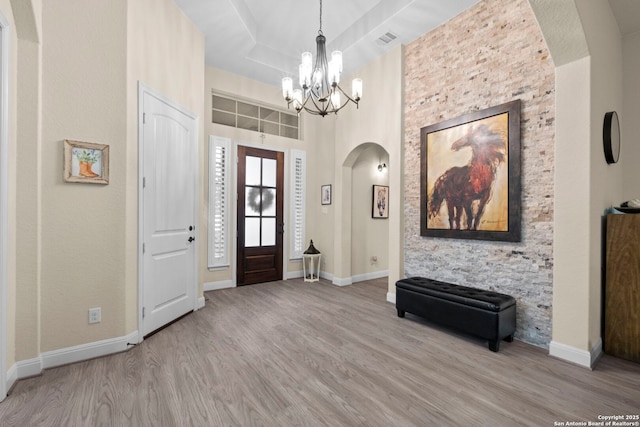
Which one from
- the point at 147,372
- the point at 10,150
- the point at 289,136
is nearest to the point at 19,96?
the point at 10,150

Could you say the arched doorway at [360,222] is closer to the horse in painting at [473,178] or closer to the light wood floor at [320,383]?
the horse in painting at [473,178]

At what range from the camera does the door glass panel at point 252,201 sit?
525cm

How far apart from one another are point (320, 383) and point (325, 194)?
393cm

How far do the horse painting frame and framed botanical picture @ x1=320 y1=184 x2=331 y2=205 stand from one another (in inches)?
81.7

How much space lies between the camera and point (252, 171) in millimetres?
5309

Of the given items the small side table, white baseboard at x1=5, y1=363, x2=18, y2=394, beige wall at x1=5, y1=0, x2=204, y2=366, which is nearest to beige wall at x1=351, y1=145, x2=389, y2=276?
the small side table

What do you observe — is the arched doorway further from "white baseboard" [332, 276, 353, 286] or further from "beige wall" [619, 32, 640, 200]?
"beige wall" [619, 32, 640, 200]

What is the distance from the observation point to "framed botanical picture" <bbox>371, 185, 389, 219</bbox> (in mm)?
5926

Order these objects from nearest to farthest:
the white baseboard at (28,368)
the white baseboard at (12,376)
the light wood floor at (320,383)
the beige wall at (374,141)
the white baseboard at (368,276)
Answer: the light wood floor at (320,383), the white baseboard at (12,376), the white baseboard at (28,368), the beige wall at (374,141), the white baseboard at (368,276)

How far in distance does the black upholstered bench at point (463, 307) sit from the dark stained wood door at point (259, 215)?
266 centimetres

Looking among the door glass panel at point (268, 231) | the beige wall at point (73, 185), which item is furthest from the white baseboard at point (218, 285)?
the beige wall at point (73, 185)

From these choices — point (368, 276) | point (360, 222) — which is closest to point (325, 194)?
point (360, 222)

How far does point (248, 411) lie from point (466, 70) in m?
4.02

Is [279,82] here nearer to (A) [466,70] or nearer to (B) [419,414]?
(A) [466,70]
